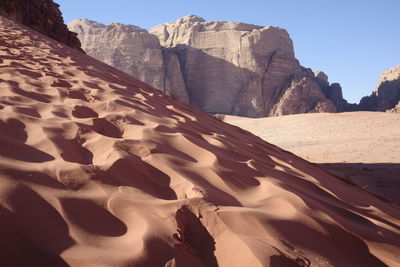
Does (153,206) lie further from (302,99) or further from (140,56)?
(140,56)

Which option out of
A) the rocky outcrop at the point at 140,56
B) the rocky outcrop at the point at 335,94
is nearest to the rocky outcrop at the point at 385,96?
the rocky outcrop at the point at 335,94

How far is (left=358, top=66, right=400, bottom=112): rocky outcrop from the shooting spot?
1325 inches

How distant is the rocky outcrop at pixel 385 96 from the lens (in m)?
33.7

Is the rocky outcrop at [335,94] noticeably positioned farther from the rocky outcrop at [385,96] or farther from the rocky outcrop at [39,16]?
the rocky outcrop at [39,16]

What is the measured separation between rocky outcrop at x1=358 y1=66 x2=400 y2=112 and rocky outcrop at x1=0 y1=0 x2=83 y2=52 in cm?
3077

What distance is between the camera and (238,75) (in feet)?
Answer: 115

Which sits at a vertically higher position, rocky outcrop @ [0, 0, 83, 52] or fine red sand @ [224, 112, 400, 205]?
rocky outcrop @ [0, 0, 83, 52]

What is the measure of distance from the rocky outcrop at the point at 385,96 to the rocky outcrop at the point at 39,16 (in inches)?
1211

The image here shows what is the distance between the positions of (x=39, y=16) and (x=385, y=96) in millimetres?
33043

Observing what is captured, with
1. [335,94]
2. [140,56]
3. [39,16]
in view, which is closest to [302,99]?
[335,94]

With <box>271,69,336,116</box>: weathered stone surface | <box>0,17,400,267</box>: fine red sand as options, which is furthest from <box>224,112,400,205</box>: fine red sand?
<box>271,69,336,116</box>: weathered stone surface

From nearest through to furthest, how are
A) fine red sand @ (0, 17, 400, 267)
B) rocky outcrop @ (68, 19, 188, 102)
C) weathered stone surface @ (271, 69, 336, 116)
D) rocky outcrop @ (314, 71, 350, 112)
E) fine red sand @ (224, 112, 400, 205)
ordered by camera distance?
fine red sand @ (0, 17, 400, 267), fine red sand @ (224, 112, 400, 205), weathered stone surface @ (271, 69, 336, 116), rocky outcrop @ (68, 19, 188, 102), rocky outcrop @ (314, 71, 350, 112)

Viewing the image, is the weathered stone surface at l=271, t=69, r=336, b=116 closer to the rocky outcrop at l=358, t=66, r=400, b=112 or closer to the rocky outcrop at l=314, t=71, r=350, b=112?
the rocky outcrop at l=314, t=71, r=350, b=112

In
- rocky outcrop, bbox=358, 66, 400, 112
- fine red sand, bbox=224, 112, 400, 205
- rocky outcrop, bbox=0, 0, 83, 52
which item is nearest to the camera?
fine red sand, bbox=224, 112, 400, 205
